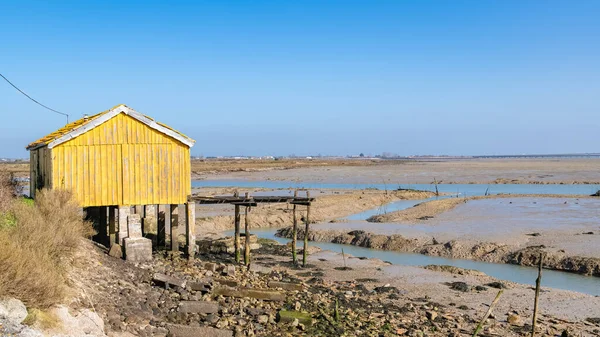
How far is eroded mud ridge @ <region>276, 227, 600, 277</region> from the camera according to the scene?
24.2m

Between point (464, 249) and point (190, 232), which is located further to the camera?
point (464, 249)

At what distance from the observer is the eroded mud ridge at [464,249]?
79.3 feet

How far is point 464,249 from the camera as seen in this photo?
2805 cm

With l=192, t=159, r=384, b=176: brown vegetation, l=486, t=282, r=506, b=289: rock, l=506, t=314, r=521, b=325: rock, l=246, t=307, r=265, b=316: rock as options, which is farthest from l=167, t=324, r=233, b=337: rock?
l=192, t=159, r=384, b=176: brown vegetation

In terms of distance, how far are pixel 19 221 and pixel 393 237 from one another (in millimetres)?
20664

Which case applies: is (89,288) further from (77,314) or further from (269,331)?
(269,331)

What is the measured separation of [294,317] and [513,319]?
6.51 meters

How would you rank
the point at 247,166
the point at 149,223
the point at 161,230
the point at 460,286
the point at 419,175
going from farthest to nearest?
the point at 247,166 < the point at 419,175 < the point at 149,223 < the point at 161,230 < the point at 460,286

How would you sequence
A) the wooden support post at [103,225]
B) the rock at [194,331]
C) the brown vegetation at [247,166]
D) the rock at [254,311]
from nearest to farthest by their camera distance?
1. the rock at [194,331]
2. the rock at [254,311]
3. the wooden support post at [103,225]
4. the brown vegetation at [247,166]

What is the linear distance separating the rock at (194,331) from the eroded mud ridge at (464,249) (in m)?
16.5

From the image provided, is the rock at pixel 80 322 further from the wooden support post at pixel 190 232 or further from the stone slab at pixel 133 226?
the wooden support post at pixel 190 232

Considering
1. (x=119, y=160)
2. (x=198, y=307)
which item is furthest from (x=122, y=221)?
(x=198, y=307)

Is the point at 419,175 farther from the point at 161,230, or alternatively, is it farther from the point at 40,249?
the point at 40,249

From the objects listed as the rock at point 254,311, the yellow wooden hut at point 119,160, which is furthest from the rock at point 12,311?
the yellow wooden hut at point 119,160
